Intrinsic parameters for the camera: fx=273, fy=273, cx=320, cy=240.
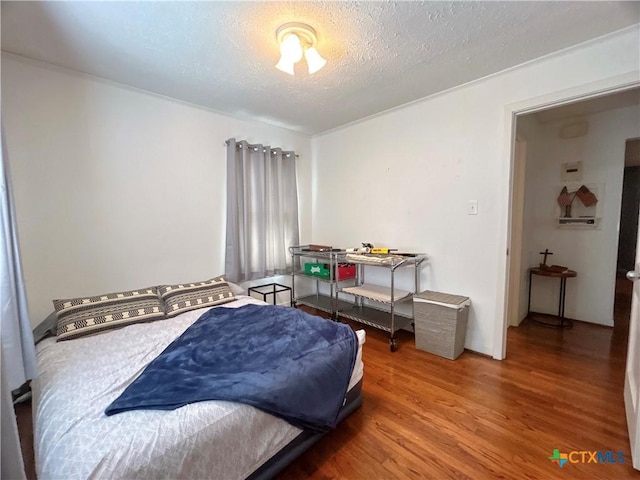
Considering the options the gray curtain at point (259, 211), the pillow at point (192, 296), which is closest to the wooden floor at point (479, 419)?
the pillow at point (192, 296)

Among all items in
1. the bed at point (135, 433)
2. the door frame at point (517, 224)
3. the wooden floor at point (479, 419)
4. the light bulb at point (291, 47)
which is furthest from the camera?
the door frame at point (517, 224)

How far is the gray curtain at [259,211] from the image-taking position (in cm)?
303

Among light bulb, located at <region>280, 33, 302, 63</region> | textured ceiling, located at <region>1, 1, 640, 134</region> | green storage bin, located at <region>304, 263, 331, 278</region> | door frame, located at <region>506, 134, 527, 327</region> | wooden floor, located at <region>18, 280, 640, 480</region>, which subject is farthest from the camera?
green storage bin, located at <region>304, 263, 331, 278</region>

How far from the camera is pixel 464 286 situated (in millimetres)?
2547

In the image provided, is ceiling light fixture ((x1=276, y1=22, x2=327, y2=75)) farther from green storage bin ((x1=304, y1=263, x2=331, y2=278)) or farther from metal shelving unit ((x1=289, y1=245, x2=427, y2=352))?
green storage bin ((x1=304, y1=263, x2=331, y2=278))

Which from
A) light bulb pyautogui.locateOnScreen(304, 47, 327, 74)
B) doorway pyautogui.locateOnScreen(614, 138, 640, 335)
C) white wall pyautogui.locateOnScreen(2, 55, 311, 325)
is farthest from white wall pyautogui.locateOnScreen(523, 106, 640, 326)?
white wall pyautogui.locateOnScreen(2, 55, 311, 325)

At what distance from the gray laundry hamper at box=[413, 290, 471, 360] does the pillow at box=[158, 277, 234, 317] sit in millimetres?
1800

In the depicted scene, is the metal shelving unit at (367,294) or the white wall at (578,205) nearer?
the metal shelving unit at (367,294)

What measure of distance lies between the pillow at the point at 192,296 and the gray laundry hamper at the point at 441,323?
70.9 inches

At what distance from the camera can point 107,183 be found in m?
2.35

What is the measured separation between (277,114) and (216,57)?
115 cm

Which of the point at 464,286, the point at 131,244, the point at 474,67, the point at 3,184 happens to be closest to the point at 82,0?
the point at 3,184

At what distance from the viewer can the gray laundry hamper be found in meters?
2.33

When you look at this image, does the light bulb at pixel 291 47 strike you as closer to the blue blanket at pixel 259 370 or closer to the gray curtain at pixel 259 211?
the gray curtain at pixel 259 211
